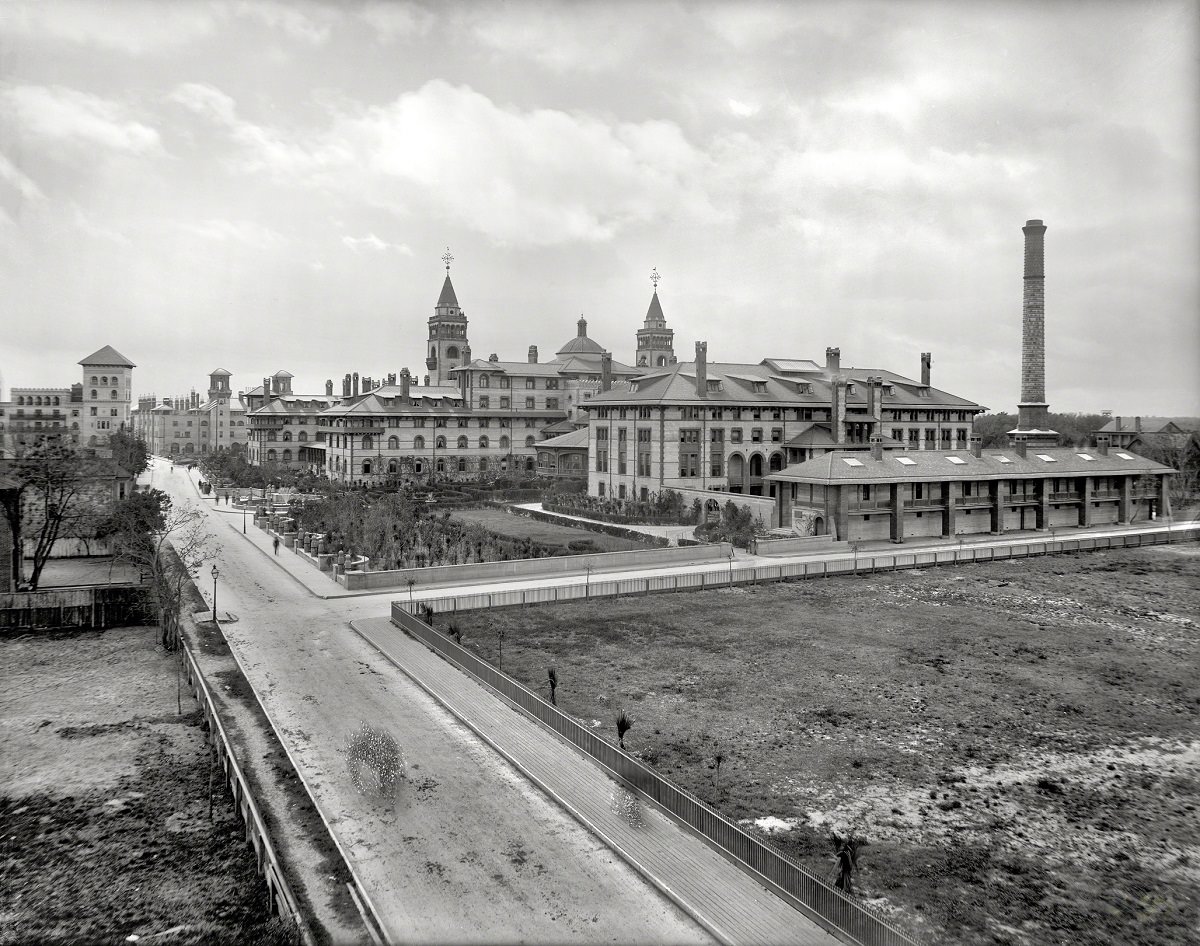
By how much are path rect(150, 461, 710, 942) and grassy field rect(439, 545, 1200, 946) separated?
332 centimetres

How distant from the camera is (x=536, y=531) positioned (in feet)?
183

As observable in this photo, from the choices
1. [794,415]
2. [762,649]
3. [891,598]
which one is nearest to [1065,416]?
[794,415]

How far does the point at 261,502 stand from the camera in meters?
68.2

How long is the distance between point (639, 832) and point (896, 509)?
40645 millimetres

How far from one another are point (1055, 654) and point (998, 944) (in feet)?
59.8

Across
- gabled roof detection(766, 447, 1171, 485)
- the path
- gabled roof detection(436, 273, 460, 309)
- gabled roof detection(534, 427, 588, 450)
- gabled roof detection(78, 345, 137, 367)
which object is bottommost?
the path

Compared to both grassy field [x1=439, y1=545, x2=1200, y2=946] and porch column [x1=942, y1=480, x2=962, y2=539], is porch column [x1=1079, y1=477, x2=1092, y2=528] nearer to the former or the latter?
porch column [x1=942, y1=480, x2=962, y2=539]

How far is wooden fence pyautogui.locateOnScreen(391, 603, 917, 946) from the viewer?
12000 mm

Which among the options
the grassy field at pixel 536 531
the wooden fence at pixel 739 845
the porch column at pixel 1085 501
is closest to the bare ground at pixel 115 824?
the wooden fence at pixel 739 845

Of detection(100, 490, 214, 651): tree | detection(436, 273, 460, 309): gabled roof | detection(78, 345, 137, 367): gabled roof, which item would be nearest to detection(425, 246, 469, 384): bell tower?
detection(436, 273, 460, 309): gabled roof

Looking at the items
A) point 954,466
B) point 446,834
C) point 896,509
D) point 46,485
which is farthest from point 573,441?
point 446,834

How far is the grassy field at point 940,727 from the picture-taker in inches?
551

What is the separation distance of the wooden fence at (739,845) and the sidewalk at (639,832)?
0.18 metres

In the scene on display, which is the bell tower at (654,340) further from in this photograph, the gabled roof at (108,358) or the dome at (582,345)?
the gabled roof at (108,358)
